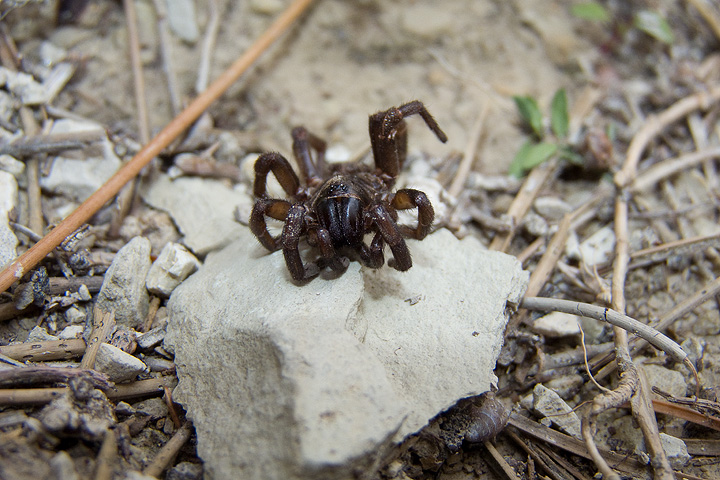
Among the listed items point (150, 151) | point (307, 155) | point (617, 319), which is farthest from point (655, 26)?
point (150, 151)

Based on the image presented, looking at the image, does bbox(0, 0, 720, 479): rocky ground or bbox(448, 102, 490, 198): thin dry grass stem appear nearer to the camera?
bbox(0, 0, 720, 479): rocky ground

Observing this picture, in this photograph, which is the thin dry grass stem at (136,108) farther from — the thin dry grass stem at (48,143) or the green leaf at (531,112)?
the green leaf at (531,112)

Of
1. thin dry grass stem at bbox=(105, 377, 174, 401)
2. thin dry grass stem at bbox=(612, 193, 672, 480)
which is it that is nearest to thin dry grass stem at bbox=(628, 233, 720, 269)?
thin dry grass stem at bbox=(612, 193, 672, 480)

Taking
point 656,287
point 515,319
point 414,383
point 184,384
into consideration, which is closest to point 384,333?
point 414,383

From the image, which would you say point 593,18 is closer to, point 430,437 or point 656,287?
point 656,287

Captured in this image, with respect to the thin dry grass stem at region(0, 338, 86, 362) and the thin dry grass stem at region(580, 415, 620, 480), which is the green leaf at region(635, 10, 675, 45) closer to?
the thin dry grass stem at region(580, 415, 620, 480)

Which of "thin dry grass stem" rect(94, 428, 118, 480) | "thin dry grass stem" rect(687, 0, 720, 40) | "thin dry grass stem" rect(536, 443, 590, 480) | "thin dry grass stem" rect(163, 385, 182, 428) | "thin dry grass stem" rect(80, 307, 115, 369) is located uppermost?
"thin dry grass stem" rect(687, 0, 720, 40)
